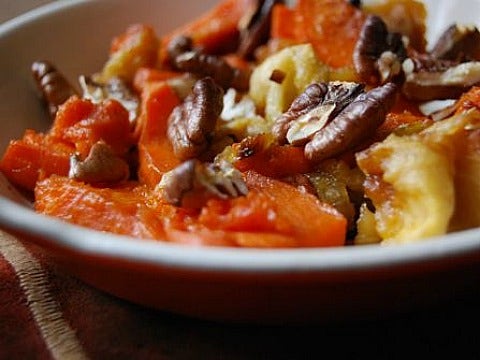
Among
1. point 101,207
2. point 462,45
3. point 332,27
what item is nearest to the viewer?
point 101,207

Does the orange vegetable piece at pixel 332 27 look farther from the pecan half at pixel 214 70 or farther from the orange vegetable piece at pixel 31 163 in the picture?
the orange vegetable piece at pixel 31 163

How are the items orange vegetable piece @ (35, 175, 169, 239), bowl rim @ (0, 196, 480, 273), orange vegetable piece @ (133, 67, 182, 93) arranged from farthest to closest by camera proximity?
orange vegetable piece @ (133, 67, 182, 93) → orange vegetable piece @ (35, 175, 169, 239) → bowl rim @ (0, 196, 480, 273)

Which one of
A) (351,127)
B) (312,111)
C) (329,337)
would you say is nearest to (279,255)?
(329,337)

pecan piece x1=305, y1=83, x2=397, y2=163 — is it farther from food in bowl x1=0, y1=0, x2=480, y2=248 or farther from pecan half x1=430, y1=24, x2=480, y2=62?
pecan half x1=430, y1=24, x2=480, y2=62

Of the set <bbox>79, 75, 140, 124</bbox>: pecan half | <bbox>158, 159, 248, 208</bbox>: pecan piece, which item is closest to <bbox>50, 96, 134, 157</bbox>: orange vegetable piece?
<bbox>79, 75, 140, 124</bbox>: pecan half

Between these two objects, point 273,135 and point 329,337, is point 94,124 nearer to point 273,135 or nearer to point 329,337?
point 273,135

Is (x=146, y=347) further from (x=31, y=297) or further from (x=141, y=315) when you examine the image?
(x=31, y=297)

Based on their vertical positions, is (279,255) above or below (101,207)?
above

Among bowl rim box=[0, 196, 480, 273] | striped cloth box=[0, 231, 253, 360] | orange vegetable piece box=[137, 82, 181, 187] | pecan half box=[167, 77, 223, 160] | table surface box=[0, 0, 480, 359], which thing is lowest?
table surface box=[0, 0, 480, 359]
